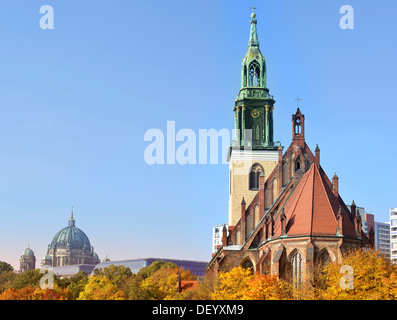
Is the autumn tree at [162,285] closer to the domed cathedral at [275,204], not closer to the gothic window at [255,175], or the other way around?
the domed cathedral at [275,204]

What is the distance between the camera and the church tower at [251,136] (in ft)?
338

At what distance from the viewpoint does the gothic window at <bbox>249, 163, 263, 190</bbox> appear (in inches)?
4065

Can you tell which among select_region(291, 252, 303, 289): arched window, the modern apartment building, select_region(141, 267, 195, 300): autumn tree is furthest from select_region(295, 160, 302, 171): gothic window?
the modern apartment building

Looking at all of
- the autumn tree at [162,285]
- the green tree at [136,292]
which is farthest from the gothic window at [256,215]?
the green tree at [136,292]

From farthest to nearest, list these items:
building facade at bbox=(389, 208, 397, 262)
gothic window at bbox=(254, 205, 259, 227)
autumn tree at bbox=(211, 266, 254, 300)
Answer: building facade at bbox=(389, 208, 397, 262), gothic window at bbox=(254, 205, 259, 227), autumn tree at bbox=(211, 266, 254, 300)

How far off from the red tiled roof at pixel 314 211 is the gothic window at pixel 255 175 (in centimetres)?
2946

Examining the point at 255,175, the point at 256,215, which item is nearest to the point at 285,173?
the point at 256,215

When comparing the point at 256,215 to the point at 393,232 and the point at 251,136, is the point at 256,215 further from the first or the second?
the point at 393,232

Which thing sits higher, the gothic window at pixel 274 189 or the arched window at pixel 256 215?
the gothic window at pixel 274 189

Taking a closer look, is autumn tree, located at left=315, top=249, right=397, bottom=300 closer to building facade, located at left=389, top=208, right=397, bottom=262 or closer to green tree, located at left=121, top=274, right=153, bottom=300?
green tree, located at left=121, top=274, right=153, bottom=300

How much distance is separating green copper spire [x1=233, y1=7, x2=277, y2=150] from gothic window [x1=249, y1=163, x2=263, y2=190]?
334cm
